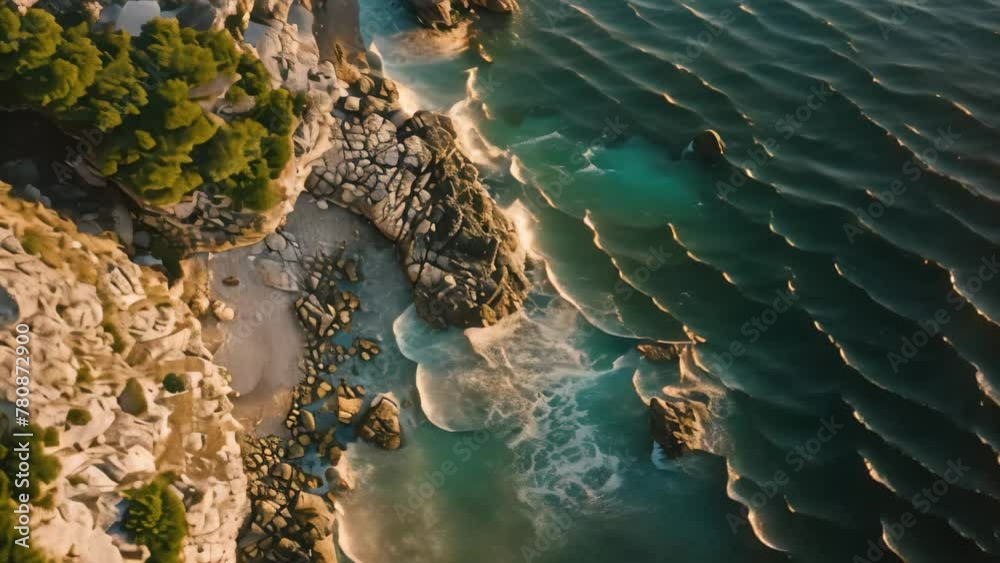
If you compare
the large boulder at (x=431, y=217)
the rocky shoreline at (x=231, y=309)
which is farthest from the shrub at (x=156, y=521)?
the large boulder at (x=431, y=217)

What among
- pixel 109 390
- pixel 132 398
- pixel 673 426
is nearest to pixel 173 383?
pixel 132 398

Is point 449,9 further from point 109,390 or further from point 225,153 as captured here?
point 109,390

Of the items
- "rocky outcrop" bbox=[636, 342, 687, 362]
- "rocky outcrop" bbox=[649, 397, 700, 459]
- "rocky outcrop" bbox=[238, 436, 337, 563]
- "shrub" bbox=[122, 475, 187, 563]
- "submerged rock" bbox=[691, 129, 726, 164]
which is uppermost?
"submerged rock" bbox=[691, 129, 726, 164]

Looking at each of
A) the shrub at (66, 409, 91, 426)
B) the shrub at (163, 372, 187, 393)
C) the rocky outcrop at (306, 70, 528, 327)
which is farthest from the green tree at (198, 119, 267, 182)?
the shrub at (66, 409, 91, 426)

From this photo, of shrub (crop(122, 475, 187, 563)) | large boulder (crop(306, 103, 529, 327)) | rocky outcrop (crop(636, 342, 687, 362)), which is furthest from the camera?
large boulder (crop(306, 103, 529, 327))

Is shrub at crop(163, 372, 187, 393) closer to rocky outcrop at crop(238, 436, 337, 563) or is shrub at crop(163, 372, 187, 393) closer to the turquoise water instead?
rocky outcrop at crop(238, 436, 337, 563)

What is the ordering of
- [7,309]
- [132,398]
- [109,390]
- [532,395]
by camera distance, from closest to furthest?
[7,309]
[109,390]
[132,398]
[532,395]

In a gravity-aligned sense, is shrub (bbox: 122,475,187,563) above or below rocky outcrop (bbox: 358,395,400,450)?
above
